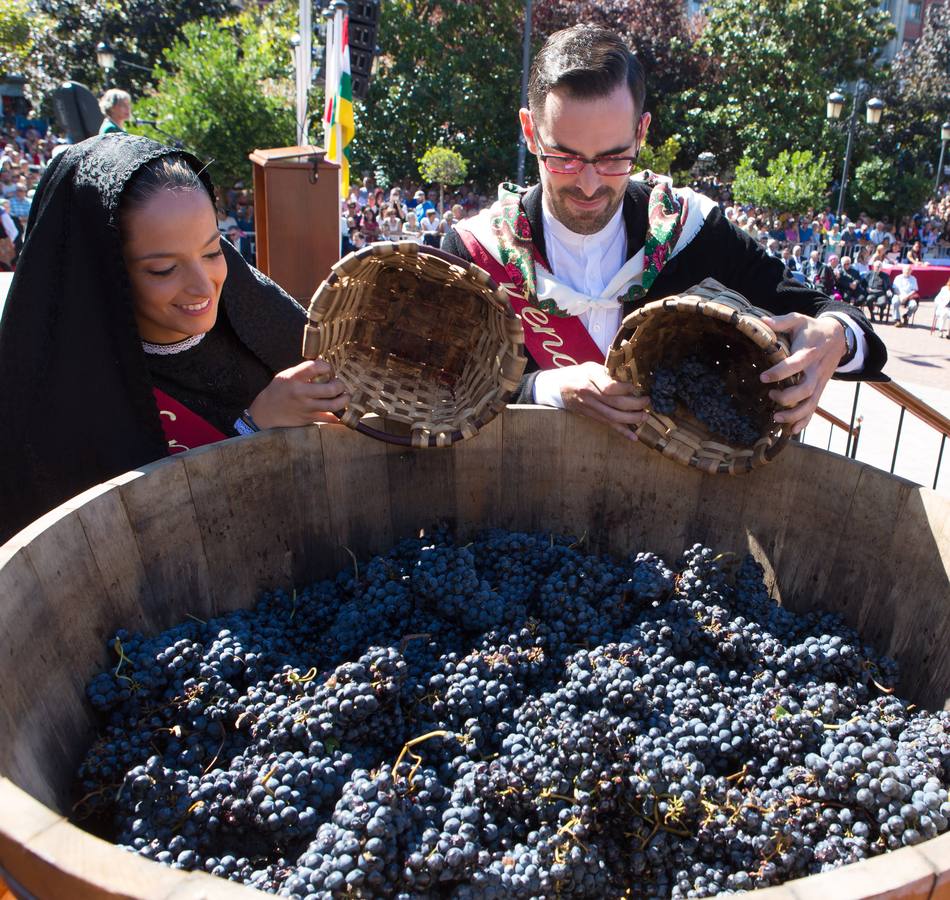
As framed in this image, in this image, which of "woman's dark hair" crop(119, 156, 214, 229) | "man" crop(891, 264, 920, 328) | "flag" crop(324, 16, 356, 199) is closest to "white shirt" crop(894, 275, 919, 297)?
"man" crop(891, 264, 920, 328)

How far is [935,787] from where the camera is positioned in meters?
1.31

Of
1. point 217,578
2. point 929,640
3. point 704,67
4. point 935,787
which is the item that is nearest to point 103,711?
point 217,578

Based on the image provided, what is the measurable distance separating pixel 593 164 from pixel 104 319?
128cm

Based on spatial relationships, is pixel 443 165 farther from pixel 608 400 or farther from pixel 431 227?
pixel 608 400

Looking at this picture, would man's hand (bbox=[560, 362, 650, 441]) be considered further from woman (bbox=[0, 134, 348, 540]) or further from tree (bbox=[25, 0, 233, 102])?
tree (bbox=[25, 0, 233, 102])

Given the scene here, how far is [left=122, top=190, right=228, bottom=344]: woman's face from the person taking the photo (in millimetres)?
1804

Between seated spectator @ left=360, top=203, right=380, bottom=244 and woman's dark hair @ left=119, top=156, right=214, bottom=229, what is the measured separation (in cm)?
1464

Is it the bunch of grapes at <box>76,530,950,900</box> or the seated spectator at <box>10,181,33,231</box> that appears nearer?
the bunch of grapes at <box>76,530,950,900</box>

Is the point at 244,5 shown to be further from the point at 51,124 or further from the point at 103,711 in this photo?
the point at 103,711

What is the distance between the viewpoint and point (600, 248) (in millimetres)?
2518

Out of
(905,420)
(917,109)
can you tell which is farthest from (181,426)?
(917,109)

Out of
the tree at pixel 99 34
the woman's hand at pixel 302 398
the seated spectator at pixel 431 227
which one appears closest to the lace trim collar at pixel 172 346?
the woman's hand at pixel 302 398

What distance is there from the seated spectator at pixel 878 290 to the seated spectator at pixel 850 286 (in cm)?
30

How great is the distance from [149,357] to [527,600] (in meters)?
1.13
